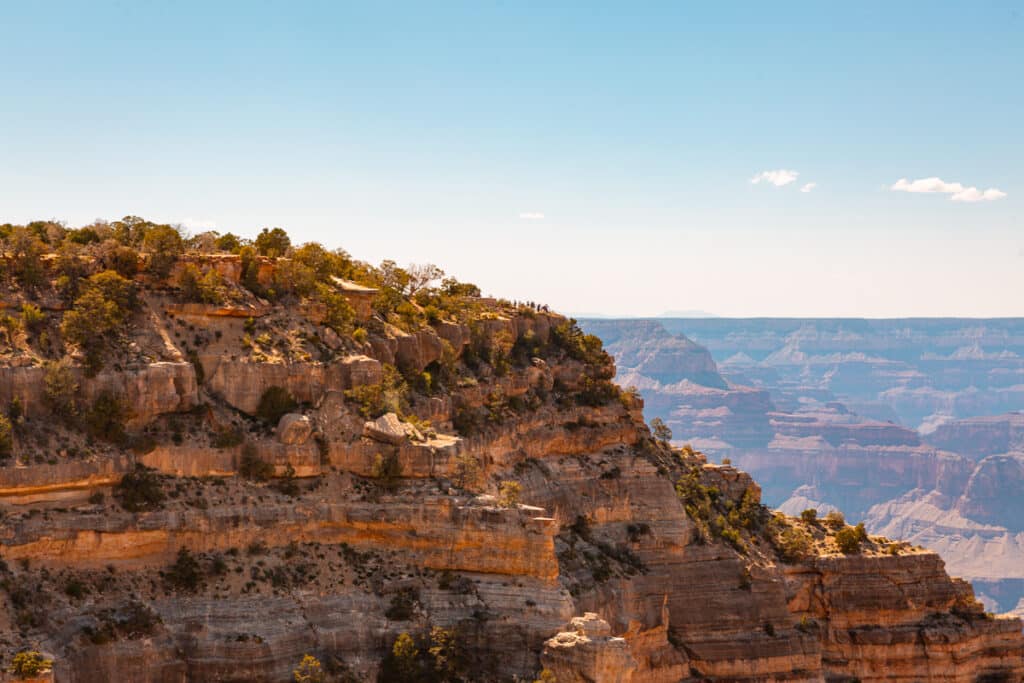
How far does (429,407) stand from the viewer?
296 feet

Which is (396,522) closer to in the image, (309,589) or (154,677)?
(309,589)

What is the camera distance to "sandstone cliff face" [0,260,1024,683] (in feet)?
219

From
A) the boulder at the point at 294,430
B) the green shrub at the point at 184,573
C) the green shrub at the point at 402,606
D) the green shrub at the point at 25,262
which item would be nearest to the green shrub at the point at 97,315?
the green shrub at the point at 25,262

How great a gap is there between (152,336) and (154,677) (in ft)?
70.1

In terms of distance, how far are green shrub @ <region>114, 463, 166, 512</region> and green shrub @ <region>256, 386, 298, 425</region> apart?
857cm

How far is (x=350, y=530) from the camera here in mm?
75750

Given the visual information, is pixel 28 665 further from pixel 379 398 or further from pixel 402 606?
pixel 379 398

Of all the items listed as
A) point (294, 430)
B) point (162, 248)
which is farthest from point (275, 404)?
point (162, 248)

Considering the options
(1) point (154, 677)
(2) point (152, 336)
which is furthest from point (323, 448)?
(1) point (154, 677)

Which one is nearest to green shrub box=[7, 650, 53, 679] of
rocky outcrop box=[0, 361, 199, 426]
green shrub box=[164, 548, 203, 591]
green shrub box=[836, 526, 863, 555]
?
green shrub box=[164, 548, 203, 591]

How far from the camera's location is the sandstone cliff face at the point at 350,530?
66.9m

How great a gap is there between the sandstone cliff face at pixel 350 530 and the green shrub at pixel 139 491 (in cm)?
12

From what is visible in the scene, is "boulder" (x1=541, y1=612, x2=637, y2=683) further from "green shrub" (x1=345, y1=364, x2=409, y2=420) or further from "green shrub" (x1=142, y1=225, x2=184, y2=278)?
"green shrub" (x1=142, y1=225, x2=184, y2=278)

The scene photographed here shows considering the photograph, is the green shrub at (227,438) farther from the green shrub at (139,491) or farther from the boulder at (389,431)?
the boulder at (389,431)
